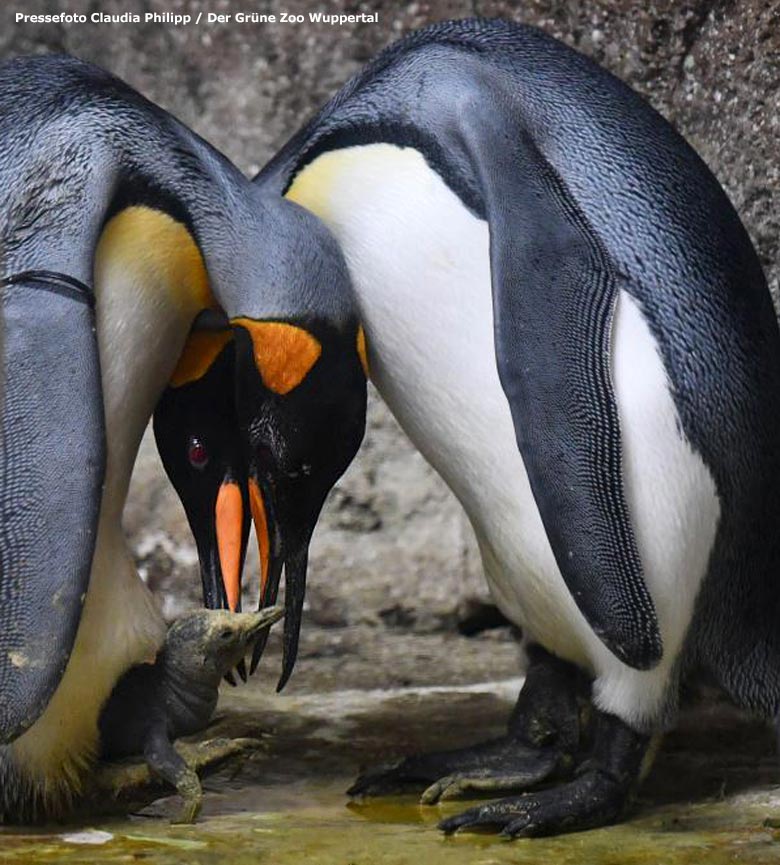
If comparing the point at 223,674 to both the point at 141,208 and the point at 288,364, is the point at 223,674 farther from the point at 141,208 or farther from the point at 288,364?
the point at 141,208

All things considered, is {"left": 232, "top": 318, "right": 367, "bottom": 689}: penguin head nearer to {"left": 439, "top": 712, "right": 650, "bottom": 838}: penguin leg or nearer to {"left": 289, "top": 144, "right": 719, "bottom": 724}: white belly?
{"left": 289, "top": 144, "right": 719, "bottom": 724}: white belly

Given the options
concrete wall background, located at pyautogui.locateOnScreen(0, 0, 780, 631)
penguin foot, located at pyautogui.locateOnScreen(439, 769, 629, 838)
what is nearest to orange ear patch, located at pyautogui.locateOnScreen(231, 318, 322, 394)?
penguin foot, located at pyautogui.locateOnScreen(439, 769, 629, 838)

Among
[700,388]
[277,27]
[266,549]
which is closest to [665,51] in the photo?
[277,27]

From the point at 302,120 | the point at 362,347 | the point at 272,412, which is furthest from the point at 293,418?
→ the point at 302,120

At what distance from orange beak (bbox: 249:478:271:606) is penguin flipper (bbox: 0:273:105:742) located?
1.11 feet

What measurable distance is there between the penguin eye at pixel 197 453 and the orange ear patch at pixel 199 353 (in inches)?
3.3

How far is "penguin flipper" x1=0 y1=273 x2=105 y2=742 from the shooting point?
2.13 metres

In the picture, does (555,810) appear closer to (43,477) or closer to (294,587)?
(294,587)

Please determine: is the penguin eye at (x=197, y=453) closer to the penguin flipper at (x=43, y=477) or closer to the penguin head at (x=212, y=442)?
the penguin head at (x=212, y=442)

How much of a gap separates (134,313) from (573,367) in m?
0.55

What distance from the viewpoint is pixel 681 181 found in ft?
8.14

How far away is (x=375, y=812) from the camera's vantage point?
97.2 inches

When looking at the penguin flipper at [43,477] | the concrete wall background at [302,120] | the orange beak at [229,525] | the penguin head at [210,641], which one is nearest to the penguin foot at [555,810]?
the penguin head at [210,641]

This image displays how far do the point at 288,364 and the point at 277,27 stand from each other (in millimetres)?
1358
